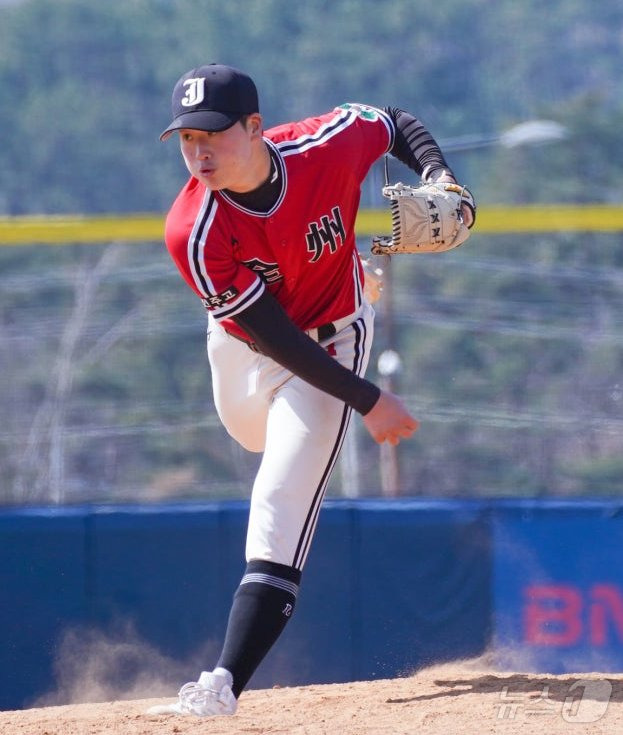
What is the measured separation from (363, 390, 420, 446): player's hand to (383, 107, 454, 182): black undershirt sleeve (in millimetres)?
960

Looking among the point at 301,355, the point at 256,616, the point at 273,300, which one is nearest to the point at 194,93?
the point at 273,300

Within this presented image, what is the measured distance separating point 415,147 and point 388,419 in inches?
44.1

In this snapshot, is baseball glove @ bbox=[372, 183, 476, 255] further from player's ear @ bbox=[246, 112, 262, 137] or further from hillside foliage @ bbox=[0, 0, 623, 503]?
hillside foliage @ bbox=[0, 0, 623, 503]

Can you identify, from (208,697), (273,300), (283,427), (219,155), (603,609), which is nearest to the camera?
(208,697)

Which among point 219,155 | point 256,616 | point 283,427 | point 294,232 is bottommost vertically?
point 256,616

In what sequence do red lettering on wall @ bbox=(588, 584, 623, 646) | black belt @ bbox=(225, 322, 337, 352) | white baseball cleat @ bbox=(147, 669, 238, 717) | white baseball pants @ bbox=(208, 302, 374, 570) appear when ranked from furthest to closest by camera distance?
1. red lettering on wall @ bbox=(588, 584, 623, 646)
2. black belt @ bbox=(225, 322, 337, 352)
3. white baseball pants @ bbox=(208, 302, 374, 570)
4. white baseball cleat @ bbox=(147, 669, 238, 717)

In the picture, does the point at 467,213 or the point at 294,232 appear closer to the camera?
the point at 294,232

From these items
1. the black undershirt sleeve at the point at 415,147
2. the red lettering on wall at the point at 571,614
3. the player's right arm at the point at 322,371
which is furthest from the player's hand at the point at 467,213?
the red lettering on wall at the point at 571,614

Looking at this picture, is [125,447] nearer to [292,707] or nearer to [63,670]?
[63,670]

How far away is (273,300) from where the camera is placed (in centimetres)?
363

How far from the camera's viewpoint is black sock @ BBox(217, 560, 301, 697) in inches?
139

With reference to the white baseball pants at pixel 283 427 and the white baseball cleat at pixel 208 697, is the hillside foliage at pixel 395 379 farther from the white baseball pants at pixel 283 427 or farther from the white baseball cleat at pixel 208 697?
the white baseball cleat at pixel 208 697

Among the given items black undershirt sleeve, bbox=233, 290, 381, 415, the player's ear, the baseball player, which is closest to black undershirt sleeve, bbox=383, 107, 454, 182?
the baseball player

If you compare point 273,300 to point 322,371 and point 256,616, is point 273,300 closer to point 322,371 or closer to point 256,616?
point 322,371
